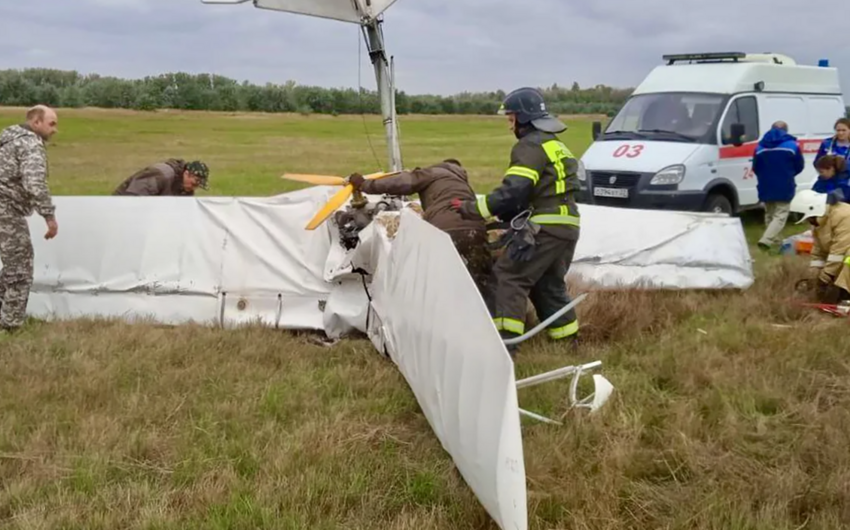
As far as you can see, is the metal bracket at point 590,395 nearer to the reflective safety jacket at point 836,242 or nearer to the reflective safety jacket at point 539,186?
the reflective safety jacket at point 539,186

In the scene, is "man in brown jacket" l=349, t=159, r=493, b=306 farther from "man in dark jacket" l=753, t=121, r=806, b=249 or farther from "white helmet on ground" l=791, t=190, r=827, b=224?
"man in dark jacket" l=753, t=121, r=806, b=249

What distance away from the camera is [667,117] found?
11633mm

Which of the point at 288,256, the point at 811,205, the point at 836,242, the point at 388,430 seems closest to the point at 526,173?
the point at 388,430

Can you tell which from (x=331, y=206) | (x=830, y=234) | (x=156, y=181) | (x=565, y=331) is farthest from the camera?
(x=156, y=181)

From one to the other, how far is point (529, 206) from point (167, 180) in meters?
4.21

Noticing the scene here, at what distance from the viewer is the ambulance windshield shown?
11.3 metres

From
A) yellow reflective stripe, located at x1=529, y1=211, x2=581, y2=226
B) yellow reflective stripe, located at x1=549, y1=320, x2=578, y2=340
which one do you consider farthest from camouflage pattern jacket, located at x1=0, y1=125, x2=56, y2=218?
yellow reflective stripe, located at x1=549, y1=320, x2=578, y2=340

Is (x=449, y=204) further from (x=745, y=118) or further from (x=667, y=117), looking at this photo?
(x=745, y=118)

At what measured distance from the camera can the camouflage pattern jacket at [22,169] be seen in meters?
6.21

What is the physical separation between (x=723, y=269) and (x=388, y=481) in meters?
4.74

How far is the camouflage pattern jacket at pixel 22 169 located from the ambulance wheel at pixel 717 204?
8254 millimetres

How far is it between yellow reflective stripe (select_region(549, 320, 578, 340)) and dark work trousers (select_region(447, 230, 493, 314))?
0.53m

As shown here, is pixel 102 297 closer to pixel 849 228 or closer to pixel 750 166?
pixel 849 228

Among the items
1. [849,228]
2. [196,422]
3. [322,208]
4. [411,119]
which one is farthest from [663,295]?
[411,119]
